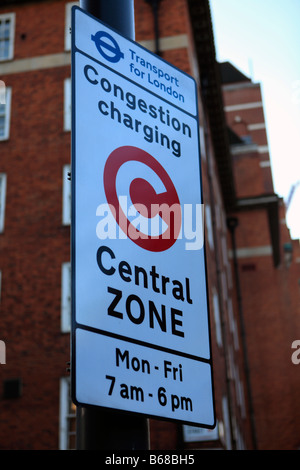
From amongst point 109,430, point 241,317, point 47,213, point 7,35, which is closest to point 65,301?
point 47,213

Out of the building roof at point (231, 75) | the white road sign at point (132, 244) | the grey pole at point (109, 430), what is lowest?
the grey pole at point (109, 430)

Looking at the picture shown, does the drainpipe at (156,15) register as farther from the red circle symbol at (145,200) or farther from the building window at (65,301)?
the red circle symbol at (145,200)

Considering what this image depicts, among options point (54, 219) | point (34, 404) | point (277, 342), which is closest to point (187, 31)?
point (54, 219)

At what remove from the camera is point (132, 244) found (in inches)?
92.7

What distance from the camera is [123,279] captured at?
2.29 metres

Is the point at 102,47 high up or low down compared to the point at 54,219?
down

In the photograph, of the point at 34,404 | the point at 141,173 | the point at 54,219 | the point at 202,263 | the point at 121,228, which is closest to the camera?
the point at 121,228

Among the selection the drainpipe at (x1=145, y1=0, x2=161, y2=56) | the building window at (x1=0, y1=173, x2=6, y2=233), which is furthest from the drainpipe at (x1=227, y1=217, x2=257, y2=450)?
the building window at (x1=0, y1=173, x2=6, y2=233)

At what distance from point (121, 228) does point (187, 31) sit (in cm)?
1940

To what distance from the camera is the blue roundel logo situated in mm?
2596

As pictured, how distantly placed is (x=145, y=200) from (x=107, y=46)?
2.16 ft

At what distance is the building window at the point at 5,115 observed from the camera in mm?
19969

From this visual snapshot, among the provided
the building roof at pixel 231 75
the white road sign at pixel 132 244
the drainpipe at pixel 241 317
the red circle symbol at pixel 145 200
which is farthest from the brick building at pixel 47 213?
the building roof at pixel 231 75
